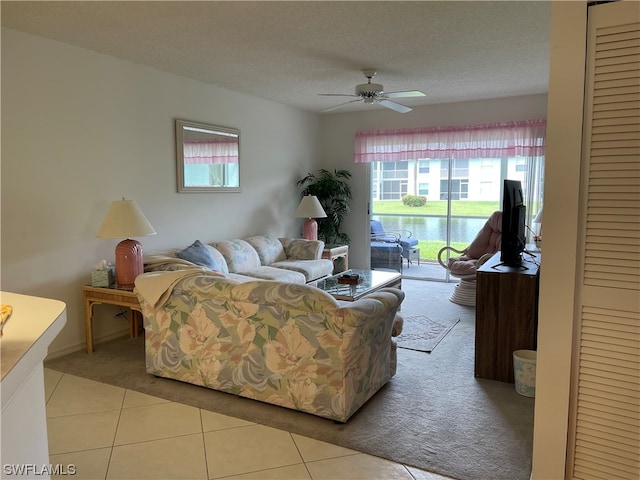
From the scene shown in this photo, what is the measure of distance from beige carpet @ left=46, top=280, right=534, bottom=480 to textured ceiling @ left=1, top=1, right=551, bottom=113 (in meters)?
2.42

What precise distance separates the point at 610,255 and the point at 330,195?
205 inches

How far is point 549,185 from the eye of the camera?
6.05ft

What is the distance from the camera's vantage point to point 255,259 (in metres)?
5.27

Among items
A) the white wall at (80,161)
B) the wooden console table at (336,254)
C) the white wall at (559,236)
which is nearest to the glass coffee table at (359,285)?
the wooden console table at (336,254)

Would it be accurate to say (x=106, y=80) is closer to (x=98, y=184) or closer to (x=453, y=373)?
(x=98, y=184)

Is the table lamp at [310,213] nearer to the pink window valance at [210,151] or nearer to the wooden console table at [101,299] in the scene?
the pink window valance at [210,151]

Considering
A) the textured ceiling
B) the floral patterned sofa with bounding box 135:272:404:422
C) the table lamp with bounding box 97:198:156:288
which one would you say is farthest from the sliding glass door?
the table lamp with bounding box 97:198:156:288

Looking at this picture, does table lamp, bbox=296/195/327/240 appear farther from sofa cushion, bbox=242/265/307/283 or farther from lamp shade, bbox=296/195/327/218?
sofa cushion, bbox=242/265/307/283

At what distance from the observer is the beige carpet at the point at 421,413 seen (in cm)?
231

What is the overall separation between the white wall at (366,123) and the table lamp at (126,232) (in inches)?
156

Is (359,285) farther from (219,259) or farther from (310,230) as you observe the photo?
(310,230)

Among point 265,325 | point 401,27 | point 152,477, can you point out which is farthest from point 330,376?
point 401,27

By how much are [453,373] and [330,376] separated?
1244 mm

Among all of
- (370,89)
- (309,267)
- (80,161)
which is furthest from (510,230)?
(80,161)
